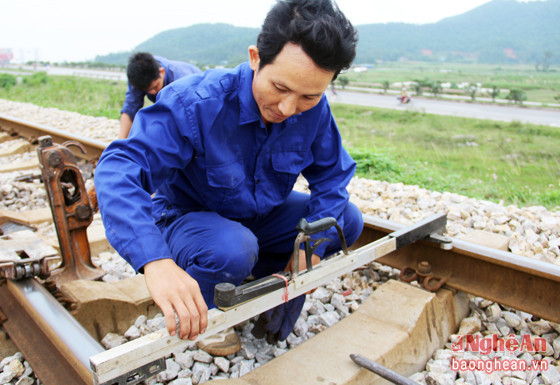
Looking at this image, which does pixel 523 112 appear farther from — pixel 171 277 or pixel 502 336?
pixel 171 277

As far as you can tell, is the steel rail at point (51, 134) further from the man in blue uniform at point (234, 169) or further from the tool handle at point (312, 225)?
the tool handle at point (312, 225)

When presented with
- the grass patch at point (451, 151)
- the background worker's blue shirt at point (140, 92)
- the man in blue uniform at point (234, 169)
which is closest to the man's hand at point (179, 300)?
the man in blue uniform at point (234, 169)

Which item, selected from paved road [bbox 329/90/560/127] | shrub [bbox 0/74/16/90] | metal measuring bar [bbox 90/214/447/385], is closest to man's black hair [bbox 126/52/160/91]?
metal measuring bar [bbox 90/214/447/385]

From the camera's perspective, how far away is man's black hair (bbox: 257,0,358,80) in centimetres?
172

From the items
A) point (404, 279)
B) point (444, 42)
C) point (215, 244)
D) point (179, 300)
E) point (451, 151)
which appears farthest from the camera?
point (444, 42)

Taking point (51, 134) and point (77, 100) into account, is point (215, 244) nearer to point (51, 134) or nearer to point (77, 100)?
point (51, 134)

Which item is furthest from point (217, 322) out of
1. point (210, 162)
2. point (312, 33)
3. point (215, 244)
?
point (312, 33)

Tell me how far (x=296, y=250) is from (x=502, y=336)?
128 cm

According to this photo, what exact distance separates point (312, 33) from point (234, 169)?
66 centimetres

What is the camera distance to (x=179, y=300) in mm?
1430

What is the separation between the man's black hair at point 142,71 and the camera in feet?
15.7

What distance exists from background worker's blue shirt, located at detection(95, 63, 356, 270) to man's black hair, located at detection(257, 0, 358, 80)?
0.28 m

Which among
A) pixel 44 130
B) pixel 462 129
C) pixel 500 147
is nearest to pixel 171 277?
pixel 44 130

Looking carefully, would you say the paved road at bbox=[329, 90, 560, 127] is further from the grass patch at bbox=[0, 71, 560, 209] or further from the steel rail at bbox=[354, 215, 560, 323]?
the steel rail at bbox=[354, 215, 560, 323]
